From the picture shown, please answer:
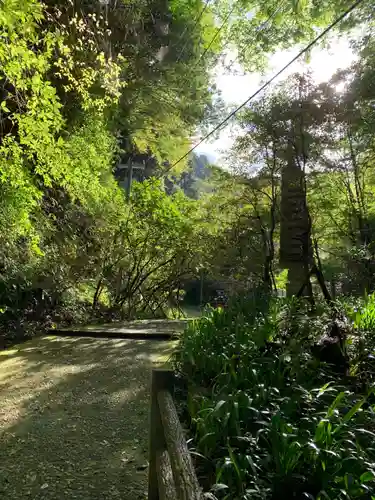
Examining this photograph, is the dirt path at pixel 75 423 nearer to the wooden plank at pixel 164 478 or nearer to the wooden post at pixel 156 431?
the wooden post at pixel 156 431

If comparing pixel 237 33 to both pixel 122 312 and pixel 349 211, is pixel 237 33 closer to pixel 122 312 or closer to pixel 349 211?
pixel 349 211

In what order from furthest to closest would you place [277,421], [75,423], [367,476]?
[75,423] < [277,421] < [367,476]

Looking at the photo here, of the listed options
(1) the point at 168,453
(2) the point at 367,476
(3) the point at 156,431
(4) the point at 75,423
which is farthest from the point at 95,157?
(2) the point at 367,476

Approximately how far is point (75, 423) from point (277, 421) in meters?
1.97

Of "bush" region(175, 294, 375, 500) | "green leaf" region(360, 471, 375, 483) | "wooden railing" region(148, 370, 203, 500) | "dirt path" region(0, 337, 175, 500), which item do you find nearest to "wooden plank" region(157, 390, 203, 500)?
"wooden railing" region(148, 370, 203, 500)

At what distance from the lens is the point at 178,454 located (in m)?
1.33

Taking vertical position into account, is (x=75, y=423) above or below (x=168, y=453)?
below

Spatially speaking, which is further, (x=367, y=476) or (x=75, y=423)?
(x=75, y=423)

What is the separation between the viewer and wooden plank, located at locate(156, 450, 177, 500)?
131cm

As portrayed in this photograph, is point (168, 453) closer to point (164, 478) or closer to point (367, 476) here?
point (164, 478)

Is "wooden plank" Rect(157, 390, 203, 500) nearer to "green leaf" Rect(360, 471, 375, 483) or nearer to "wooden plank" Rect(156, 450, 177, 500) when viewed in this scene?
"wooden plank" Rect(156, 450, 177, 500)

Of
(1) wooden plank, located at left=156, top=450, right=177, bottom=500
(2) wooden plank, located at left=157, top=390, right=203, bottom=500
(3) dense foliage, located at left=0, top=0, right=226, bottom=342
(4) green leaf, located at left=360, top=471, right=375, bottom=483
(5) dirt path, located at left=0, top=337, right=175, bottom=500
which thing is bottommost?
(5) dirt path, located at left=0, top=337, right=175, bottom=500

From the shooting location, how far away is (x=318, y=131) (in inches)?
235

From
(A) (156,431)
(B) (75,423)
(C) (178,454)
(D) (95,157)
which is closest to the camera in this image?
(C) (178,454)
